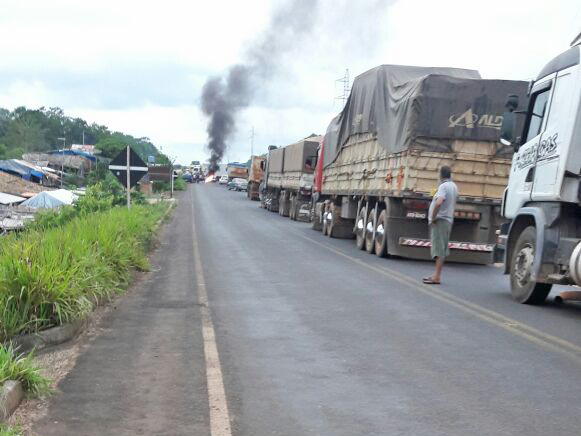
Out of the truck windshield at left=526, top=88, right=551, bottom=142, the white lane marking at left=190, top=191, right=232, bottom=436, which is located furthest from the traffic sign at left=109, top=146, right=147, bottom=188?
the truck windshield at left=526, top=88, right=551, bottom=142

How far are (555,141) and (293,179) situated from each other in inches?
964

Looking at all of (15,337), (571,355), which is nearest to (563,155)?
(571,355)

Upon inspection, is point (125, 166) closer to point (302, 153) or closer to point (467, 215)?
point (467, 215)

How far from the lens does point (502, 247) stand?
10531mm

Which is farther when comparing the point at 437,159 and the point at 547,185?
the point at 437,159

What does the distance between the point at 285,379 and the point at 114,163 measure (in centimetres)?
1228

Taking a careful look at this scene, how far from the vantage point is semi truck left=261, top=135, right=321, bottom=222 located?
31.0 m

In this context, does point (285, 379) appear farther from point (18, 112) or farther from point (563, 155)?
point (18, 112)

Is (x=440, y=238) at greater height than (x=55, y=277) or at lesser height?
greater

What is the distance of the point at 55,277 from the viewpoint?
22.8 feet

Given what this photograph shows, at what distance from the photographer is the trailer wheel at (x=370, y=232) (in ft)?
54.5

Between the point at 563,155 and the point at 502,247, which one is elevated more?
the point at 563,155

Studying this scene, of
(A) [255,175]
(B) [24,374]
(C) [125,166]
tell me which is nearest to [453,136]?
(C) [125,166]

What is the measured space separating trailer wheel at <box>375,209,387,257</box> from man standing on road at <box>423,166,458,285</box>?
375cm
